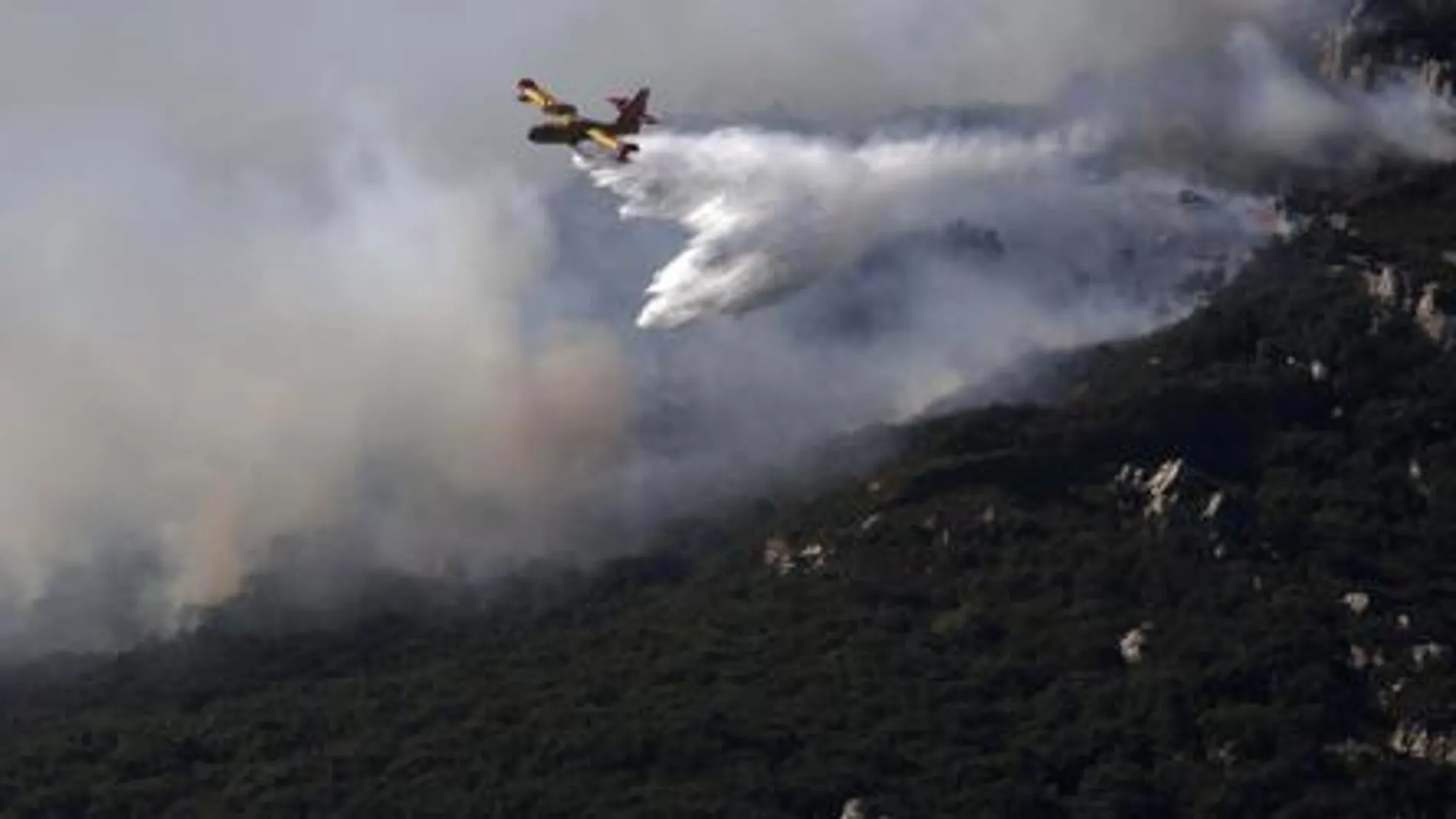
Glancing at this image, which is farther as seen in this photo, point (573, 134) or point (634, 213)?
point (634, 213)

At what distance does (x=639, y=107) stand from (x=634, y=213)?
12.4m

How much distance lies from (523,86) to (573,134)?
33.4 feet

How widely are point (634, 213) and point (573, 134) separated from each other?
15377 millimetres

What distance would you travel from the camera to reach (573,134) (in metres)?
182

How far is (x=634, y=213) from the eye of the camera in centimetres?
19738

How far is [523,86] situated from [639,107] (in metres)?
8.20

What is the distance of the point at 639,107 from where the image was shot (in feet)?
609

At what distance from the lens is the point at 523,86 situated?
192 metres

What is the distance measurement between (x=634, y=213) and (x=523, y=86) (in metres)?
8.95
